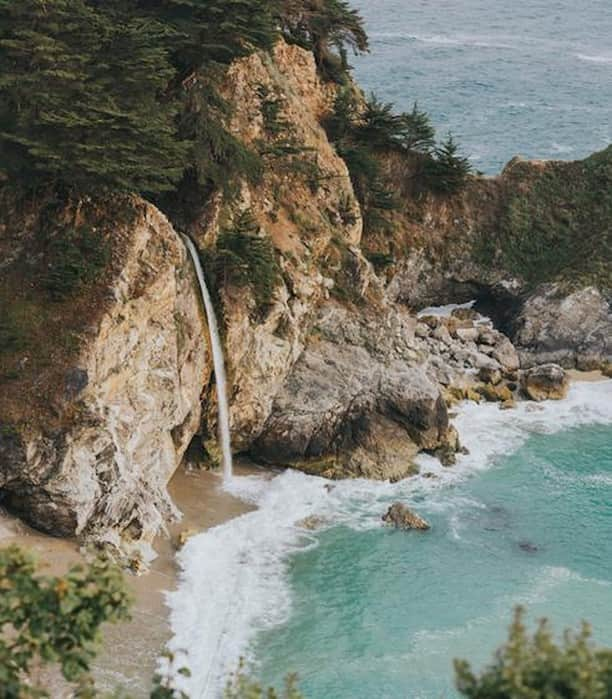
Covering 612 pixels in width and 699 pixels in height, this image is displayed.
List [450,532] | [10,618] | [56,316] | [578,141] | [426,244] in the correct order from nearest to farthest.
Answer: [10,618], [56,316], [450,532], [426,244], [578,141]

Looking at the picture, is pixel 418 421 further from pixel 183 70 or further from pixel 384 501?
pixel 183 70

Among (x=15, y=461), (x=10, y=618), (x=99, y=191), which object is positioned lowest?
(x=15, y=461)

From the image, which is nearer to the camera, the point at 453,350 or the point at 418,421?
the point at 418,421

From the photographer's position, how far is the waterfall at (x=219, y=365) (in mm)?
36562

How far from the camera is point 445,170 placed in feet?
181

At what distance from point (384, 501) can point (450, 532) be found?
3.02 m

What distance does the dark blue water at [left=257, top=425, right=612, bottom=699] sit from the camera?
2752 cm

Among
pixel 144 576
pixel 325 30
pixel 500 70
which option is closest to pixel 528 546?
pixel 144 576

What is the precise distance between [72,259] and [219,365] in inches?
323

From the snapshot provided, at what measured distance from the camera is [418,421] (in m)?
40.8

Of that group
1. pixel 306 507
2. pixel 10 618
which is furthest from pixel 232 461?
pixel 10 618

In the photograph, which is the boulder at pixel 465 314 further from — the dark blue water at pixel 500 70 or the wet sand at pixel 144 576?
the wet sand at pixel 144 576

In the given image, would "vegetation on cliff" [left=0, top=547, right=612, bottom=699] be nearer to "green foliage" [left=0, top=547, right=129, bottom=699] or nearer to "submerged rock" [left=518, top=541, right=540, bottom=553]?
"green foliage" [left=0, top=547, right=129, bottom=699]

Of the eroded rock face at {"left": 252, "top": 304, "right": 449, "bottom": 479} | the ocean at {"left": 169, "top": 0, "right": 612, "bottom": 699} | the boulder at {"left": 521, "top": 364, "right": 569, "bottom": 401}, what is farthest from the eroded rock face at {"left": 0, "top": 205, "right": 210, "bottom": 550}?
the boulder at {"left": 521, "top": 364, "right": 569, "bottom": 401}
